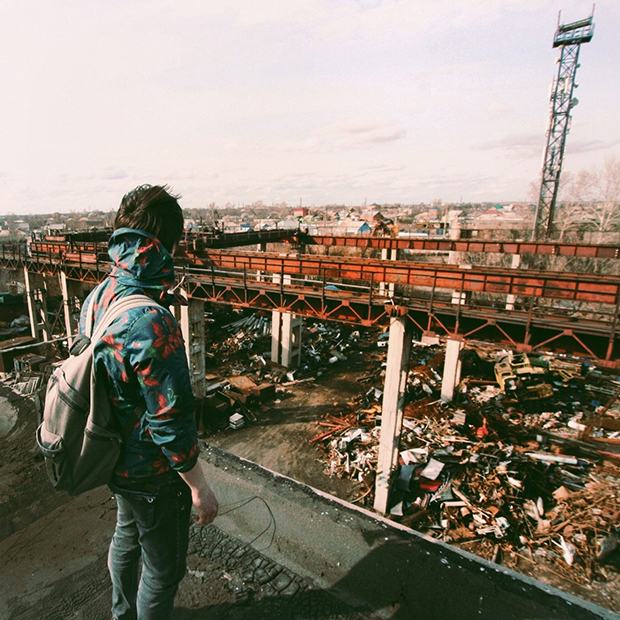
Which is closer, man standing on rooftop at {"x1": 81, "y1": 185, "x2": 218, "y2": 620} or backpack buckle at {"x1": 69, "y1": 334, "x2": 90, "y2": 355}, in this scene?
man standing on rooftop at {"x1": 81, "y1": 185, "x2": 218, "y2": 620}

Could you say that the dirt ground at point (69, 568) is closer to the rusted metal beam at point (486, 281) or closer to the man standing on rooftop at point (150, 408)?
the man standing on rooftop at point (150, 408)

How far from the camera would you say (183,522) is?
2.13 metres

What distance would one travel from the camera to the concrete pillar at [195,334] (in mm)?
13664

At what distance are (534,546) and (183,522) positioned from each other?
1037cm

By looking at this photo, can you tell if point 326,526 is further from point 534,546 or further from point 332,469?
point 332,469

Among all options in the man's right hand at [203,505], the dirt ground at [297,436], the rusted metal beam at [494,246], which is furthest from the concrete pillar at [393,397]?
the rusted metal beam at [494,246]

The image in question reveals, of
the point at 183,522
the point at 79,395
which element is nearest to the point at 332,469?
the point at 183,522

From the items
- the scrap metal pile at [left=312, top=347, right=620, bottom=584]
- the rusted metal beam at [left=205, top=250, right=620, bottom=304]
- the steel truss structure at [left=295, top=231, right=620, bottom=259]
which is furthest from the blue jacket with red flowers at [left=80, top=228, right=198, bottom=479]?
the steel truss structure at [left=295, top=231, right=620, bottom=259]

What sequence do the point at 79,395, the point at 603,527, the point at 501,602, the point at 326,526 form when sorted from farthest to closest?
the point at 603,527 < the point at 326,526 < the point at 501,602 < the point at 79,395

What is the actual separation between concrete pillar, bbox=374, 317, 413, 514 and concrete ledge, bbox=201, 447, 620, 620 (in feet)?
17.9

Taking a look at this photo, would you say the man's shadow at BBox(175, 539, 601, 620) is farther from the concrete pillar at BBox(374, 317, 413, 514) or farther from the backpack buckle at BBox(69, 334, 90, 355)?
the concrete pillar at BBox(374, 317, 413, 514)

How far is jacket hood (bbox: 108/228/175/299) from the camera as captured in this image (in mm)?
1831

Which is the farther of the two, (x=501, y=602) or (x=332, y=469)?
(x=332, y=469)

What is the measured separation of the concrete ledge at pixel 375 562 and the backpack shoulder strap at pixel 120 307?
9.01 ft
